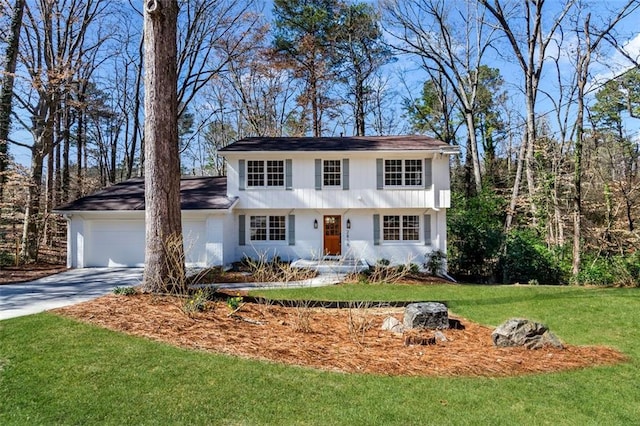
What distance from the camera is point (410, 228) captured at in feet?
51.3

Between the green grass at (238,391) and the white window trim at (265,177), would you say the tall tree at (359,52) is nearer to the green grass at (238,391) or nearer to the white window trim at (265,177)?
the white window trim at (265,177)

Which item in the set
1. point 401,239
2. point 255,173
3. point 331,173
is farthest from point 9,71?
point 401,239

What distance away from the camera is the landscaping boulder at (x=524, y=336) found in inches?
211

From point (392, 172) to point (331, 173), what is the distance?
2490 mm

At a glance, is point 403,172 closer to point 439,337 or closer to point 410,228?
point 410,228

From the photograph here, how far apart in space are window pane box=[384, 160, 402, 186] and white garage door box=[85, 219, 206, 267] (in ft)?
→ 24.6

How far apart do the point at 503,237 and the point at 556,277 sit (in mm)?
2462

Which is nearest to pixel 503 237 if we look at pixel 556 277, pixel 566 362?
pixel 556 277

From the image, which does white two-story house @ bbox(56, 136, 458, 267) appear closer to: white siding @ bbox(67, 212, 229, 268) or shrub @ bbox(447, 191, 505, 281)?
white siding @ bbox(67, 212, 229, 268)

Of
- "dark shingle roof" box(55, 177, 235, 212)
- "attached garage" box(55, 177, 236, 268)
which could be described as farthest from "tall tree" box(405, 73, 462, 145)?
"attached garage" box(55, 177, 236, 268)

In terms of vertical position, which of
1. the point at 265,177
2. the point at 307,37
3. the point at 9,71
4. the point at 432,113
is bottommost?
the point at 265,177

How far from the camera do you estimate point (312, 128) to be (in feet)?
78.1

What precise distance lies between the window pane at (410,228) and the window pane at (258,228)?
18.9ft

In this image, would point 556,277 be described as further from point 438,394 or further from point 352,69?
point 352,69
